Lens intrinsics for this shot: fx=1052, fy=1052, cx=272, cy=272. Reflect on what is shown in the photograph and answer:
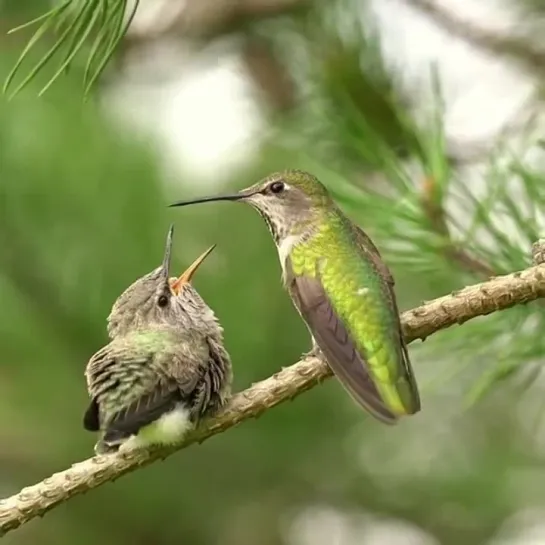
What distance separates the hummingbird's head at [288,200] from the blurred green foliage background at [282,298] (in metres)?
0.03

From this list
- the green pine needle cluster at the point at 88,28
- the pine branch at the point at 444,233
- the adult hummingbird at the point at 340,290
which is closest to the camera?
the green pine needle cluster at the point at 88,28

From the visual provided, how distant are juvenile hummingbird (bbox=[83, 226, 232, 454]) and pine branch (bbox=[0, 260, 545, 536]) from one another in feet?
0.06

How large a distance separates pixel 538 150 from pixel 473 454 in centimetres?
100

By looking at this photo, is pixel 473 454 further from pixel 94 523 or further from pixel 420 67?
pixel 420 67

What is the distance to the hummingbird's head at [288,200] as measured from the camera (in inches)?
44.8

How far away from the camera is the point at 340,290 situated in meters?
1.03

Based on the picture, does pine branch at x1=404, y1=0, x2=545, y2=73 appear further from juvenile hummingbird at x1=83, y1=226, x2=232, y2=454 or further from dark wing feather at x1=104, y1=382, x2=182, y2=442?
dark wing feather at x1=104, y1=382, x2=182, y2=442

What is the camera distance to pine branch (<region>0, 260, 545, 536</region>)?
72cm

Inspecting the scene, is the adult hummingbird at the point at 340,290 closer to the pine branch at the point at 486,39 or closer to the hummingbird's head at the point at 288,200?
the hummingbird's head at the point at 288,200

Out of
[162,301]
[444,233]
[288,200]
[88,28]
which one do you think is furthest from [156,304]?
[88,28]

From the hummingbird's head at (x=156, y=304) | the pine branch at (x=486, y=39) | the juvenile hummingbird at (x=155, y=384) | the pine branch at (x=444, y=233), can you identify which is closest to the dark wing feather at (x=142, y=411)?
the juvenile hummingbird at (x=155, y=384)

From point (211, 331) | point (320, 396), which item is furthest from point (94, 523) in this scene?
point (211, 331)

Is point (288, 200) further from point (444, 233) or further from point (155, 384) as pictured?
point (155, 384)

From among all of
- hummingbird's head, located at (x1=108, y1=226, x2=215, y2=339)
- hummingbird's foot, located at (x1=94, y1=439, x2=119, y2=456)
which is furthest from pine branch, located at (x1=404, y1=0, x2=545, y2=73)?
hummingbird's foot, located at (x1=94, y1=439, x2=119, y2=456)
